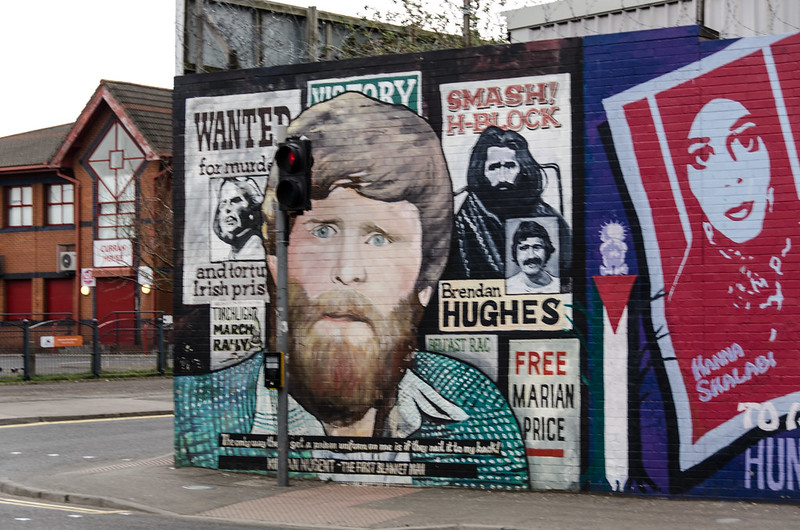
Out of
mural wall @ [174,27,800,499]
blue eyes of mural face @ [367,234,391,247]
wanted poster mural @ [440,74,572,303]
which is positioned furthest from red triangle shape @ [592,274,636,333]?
blue eyes of mural face @ [367,234,391,247]

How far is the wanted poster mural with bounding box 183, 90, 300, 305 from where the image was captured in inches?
529

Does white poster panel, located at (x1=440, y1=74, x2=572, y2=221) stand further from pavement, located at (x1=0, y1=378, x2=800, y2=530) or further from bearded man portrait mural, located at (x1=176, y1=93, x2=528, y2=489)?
pavement, located at (x1=0, y1=378, x2=800, y2=530)

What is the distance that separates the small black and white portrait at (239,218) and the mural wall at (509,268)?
1.2 inches

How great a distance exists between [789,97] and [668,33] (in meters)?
1.51

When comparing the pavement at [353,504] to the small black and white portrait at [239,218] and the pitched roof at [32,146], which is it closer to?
the small black and white portrait at [239,218]

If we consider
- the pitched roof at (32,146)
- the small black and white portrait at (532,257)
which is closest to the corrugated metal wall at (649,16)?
the small black and white portrait at (532,257)

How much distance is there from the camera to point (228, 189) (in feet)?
44.8

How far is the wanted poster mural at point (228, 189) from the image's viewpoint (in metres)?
13.4

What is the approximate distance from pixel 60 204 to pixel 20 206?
2.38 metres

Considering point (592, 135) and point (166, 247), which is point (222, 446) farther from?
point (166, 247)

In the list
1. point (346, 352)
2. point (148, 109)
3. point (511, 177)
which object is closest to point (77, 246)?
point (148, 109)

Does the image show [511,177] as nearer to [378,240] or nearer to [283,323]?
[378,240]

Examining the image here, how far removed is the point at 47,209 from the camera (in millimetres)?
45219

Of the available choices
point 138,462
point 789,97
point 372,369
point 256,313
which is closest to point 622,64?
point 789,97
